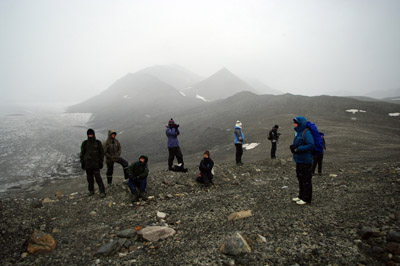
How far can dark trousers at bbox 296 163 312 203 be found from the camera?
6.11 metres

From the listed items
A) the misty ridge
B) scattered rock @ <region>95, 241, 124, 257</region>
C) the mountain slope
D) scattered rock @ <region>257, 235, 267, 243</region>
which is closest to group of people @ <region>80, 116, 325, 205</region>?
scattered rock @ <region>257, 235, 267, 243</region>

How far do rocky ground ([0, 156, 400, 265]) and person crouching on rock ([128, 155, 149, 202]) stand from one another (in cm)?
39

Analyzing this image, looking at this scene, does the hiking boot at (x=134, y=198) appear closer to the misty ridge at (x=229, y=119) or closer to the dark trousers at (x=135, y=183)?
the dark trousers at (x=135, y=183)

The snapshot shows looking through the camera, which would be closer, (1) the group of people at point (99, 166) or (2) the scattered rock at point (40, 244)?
(2) the scattered rock at point (40, 244)

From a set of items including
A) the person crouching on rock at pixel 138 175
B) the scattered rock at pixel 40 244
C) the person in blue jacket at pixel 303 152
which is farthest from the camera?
the person crouching on rock at pixel 138 175

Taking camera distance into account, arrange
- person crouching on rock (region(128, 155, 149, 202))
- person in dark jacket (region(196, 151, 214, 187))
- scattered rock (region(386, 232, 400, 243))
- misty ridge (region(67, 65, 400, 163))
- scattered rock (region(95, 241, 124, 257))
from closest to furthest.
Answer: scattered rock (region(386, 232, 400, 243))
scattered rock (region(95, 241, 124, 257))
person crouching on rock (region(128, 155, 149, 202))
person in dark jacket (region(196, 151, 214, 187))
misty ridge (region(67, 65, 400, 163))

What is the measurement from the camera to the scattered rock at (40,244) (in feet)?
16.2

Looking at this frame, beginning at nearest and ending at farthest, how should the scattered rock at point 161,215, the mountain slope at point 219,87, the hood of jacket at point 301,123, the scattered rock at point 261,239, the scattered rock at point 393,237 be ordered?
the scattered rock at point 393,237, the scattered rock at point 261,239, the hood of jacket at point 301,123, the scattered rock at point 161,215, the mountain slope at point 219,87

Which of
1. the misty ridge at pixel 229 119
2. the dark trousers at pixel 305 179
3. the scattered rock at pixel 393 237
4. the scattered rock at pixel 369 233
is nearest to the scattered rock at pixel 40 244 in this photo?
the dark trousers at pixel 305 179

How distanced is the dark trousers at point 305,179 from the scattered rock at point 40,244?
674 cm

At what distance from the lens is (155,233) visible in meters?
5.29

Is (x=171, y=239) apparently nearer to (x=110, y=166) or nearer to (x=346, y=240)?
(x=346, y=240)

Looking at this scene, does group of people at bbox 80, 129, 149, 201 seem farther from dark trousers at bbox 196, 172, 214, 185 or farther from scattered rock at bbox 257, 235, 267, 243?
scattered rock at bbox 257, 235, 267, 243

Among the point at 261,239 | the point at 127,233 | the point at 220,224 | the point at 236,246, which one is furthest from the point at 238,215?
the point at 127,233
